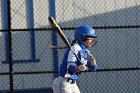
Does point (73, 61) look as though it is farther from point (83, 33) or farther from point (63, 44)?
point (63, 44)

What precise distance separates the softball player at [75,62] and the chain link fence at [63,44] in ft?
13.9

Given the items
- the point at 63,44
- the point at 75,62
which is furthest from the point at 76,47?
the point at 63,44

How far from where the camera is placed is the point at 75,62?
6.58 meters

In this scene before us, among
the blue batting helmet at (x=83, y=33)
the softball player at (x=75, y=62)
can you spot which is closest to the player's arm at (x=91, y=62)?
the softball player at (x=75, y=62)

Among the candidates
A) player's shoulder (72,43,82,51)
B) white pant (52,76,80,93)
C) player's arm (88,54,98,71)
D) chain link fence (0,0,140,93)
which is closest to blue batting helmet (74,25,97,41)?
player's shoulder (72,43,82,51)

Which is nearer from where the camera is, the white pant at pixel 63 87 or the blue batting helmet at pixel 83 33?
the white pant at pixel 63 87

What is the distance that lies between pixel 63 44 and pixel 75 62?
4913 millimetres

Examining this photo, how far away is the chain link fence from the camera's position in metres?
11.2

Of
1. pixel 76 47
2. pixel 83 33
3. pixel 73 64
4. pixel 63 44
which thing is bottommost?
pixel 63 44

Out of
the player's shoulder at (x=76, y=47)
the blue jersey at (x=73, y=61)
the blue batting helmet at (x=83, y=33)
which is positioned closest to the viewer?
the blue jersey at (x=73, y=61)

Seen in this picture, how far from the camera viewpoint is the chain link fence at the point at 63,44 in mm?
11234

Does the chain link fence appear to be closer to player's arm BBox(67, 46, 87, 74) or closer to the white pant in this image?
the white pant

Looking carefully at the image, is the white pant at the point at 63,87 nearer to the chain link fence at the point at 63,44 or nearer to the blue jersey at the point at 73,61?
the blue jersey at the point at 73,61

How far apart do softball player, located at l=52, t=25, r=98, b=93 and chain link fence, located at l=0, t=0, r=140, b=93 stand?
4.24 m
